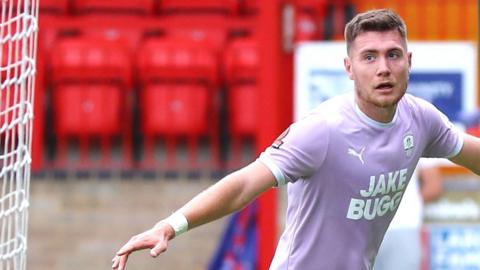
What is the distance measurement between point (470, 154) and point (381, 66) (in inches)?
25.6

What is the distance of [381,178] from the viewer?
4.00 m

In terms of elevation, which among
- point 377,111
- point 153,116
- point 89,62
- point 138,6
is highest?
point 138,6

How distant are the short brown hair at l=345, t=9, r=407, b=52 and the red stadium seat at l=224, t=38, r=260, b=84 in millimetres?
4922

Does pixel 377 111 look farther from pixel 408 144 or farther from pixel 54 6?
pixel 54 6

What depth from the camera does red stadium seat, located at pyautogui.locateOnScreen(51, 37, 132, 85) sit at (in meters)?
8.83

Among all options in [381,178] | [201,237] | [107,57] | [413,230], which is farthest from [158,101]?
[381,178]

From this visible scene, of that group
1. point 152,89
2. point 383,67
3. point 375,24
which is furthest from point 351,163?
point 152,89

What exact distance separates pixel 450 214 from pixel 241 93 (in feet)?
5.88

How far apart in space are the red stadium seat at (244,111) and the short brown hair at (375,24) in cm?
476

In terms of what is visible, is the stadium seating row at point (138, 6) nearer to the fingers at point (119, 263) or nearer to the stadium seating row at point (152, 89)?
the stadium seating row at point (152, 89)

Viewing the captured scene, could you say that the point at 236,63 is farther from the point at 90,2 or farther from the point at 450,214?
the point at 450,214

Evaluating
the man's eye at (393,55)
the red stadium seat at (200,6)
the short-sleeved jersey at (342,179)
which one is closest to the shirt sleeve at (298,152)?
the short-sleeved jersey at (342,179)

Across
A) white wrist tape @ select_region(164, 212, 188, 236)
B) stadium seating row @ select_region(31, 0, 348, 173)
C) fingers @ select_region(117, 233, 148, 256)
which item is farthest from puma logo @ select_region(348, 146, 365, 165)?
stadium seating row @ select_region(31, 0, 348, 173)

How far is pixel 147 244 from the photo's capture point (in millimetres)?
3543
